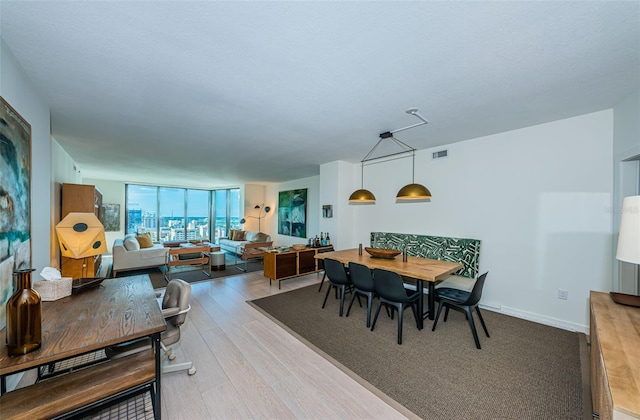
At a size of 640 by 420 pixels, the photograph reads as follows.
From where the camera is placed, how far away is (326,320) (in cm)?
318

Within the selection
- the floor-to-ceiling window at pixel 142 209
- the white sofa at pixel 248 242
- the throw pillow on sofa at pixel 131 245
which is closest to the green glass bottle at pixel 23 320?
the throw pillow on sofa at pixel 131 245

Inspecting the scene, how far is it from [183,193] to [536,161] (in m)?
11.0

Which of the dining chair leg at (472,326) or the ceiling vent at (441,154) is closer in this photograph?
the dining chair leg at (472,326)

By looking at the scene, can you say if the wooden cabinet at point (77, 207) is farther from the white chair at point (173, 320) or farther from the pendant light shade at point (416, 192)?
the pendant light shade at point (416, 192)

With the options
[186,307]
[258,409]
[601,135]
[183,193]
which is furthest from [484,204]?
[183,193]

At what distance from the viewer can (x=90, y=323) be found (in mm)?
1471

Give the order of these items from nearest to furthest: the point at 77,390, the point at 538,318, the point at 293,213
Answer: the point at 77,390, the point at 538,318, the point at 293,213

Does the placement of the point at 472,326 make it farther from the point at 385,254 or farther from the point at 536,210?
the point at 536,210

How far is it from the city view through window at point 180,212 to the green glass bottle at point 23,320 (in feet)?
26.7

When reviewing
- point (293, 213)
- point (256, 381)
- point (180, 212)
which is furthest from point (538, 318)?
point (180, 212)

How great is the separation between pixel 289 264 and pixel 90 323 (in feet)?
11.3

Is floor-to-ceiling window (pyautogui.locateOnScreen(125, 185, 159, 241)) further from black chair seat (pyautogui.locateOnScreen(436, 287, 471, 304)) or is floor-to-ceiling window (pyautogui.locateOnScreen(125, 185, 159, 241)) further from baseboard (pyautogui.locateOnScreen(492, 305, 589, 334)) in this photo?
baseboard (pyautogui.locateOnScreen(492, 305, 589, 334))

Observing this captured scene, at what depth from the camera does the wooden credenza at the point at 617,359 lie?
0.90 m

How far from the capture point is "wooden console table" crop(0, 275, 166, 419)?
1170 mm
